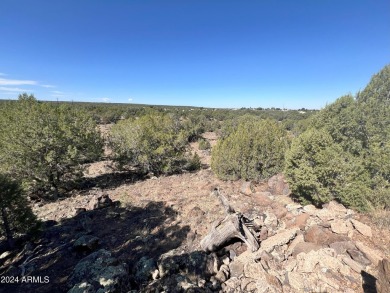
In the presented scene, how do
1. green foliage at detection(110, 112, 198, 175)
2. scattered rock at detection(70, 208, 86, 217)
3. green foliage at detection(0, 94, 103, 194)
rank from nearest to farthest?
scattered rock at detection(70, 208, 86, 217) < green foliage at detection(0, 94, 103, 194) < green foliage at detection(110, 112, 198, 175)

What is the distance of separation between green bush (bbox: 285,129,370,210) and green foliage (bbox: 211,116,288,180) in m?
4.21

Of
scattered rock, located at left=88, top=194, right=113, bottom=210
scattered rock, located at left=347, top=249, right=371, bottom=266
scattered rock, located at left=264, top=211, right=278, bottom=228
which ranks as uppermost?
scattered rock, located at left=347, top=249, right=371, bottom=266

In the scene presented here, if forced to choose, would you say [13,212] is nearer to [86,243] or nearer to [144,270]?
[86,243]

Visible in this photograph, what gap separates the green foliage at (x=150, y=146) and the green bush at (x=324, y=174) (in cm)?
1201

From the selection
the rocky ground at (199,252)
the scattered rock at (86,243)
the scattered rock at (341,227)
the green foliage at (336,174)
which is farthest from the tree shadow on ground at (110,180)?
the scattered rock at (341,227)

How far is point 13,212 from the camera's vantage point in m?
9.16

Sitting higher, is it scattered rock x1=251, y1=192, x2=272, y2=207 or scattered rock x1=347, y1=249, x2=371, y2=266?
scattered rock x1=347, y1=249, x2=371, y2=266

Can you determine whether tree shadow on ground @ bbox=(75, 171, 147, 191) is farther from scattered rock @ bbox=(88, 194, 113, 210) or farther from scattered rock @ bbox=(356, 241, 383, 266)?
scattered rock @ bbox=(356, 241, 383, 266)

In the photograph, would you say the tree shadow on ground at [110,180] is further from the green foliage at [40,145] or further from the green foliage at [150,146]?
the green foliage at [40,145]

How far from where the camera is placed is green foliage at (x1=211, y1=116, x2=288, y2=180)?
53.6 feet

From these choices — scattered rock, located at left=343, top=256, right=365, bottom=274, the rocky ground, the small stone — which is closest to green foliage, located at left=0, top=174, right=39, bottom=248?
the rocky ground

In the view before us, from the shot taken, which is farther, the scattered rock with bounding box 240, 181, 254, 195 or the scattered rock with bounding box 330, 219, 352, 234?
the scattered rock with bounding box 240, 181, 254, 195

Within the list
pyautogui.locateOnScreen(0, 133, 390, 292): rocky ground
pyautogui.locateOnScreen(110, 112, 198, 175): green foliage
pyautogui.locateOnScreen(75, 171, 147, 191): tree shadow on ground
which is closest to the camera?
pyautogui.locateOnScreen(0, 133, 390, 292): rocky ground

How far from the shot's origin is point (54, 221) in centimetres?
1252
